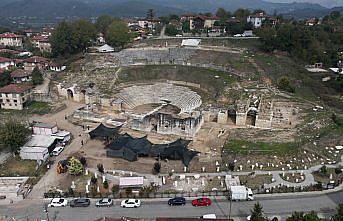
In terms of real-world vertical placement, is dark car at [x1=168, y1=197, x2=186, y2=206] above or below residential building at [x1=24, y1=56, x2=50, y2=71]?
below

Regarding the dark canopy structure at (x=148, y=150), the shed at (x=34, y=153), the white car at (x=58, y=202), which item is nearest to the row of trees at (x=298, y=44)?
the dark canopy structure at (x=148, y=150)

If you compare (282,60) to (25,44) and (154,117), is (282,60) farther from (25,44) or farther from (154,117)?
(25,44)

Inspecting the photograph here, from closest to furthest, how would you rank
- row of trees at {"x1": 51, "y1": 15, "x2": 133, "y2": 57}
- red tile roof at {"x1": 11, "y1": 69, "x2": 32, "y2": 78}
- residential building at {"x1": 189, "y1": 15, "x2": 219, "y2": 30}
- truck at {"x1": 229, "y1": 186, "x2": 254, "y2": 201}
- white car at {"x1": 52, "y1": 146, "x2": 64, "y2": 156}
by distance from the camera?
truck at {"x1": 229, "y1": 186, "x2": 254, "y2": 201} → white car at {"x1": 52, "y1": 146, "x2": 64, "y2": 156} → red tile roof at {"x1": 11, "y1": 69, "x2": 32, "y2": 78} → row of trees at {"x1": 51, "y1": 15, "x2": 133, "y2": 57} → residential building at {"x1": 189, "y1": 15, "x2": 219, "y2": 30}

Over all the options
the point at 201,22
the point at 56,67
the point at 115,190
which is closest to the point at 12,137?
the point at 115,190

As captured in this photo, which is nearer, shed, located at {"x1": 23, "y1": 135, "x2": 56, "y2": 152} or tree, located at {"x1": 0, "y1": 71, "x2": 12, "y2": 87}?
shed, located at {"x1": 23, "y1": 135, "x2": 56, "y2": 152}

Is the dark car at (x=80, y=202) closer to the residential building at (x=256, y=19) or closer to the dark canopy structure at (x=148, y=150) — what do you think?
the dark canopy structure at (x=148, y=150)

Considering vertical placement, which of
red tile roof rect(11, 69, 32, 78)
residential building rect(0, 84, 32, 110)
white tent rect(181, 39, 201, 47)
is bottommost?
residential building rect(0, 84, 32, 110)

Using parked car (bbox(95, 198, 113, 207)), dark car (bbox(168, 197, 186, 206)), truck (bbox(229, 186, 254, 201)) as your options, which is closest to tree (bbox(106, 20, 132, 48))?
parked car (bbox(95, 198, 113, 207))

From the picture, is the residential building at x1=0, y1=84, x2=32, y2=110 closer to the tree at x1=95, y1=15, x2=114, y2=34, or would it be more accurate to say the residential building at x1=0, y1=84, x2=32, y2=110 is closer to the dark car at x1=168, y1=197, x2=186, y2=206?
the dark car at x1=168, y1=197, x2=186, y2=206
